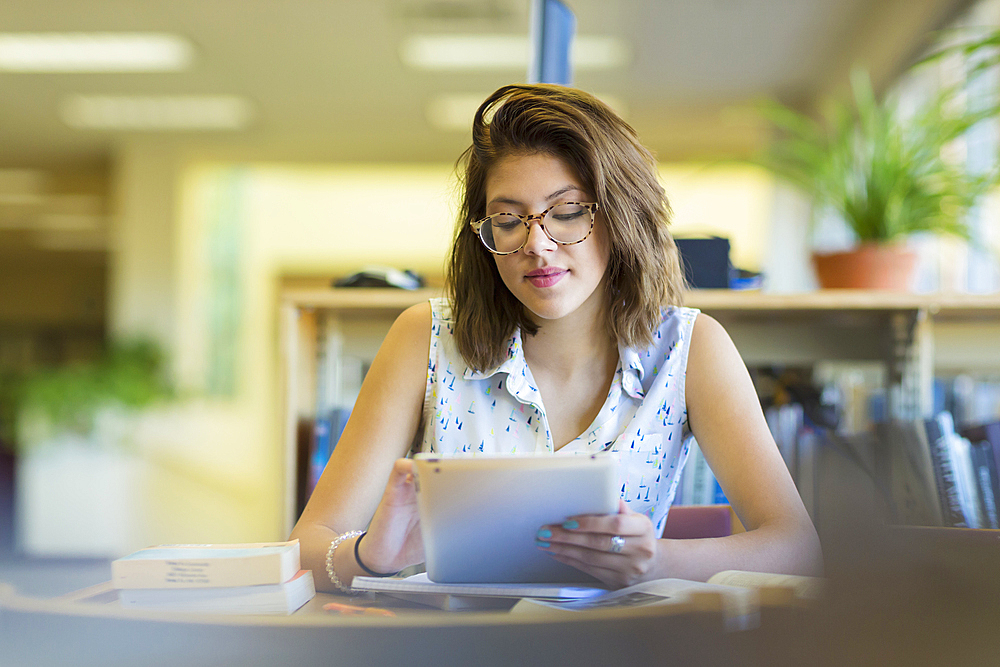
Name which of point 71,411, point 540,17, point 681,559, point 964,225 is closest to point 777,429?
point 964,225

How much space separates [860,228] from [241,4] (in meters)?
3.14

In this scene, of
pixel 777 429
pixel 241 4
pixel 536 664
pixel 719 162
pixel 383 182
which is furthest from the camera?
pixel 383 182

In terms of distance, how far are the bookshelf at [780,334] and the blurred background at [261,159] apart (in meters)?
0.88

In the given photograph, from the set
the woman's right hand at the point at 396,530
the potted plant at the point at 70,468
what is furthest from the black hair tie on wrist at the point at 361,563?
the potted plant at the point at 70,468

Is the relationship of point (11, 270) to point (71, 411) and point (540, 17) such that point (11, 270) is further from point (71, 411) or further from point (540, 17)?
point (540, 17)

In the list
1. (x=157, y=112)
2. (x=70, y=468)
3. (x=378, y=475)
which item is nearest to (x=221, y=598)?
(x=378, y=475)

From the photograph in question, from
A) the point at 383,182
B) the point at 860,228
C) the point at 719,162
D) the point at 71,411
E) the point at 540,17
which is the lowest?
the point at 71,411

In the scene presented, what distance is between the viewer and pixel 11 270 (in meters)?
9.80

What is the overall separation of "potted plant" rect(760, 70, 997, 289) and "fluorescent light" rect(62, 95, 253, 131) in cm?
415

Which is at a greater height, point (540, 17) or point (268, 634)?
point (540, 17)

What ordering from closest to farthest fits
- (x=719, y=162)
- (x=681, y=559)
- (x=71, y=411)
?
(x=681, y=559) → (x=719, y=162) → (x=71, y=411)

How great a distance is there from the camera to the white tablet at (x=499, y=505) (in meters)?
0.68

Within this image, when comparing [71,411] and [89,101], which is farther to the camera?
[89,101]

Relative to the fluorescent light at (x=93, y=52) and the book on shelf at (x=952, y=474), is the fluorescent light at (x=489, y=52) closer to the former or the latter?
the fluorescent light at (x=93, y=52)
